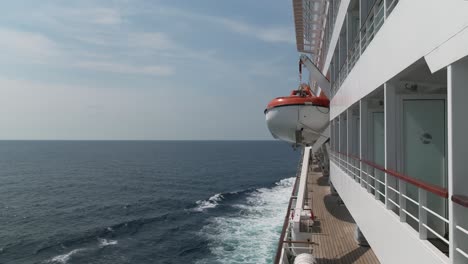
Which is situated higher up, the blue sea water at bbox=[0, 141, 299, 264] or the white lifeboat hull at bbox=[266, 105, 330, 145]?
the white lifeboat hull at bbox=[266, 105, 330, 145]

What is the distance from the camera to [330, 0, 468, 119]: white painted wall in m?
2.90

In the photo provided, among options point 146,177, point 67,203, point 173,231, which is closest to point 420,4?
point 173,231

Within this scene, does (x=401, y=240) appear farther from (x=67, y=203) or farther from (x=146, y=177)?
(x=146, y=177)

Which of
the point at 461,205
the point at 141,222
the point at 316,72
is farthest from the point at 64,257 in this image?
the point at 461,205

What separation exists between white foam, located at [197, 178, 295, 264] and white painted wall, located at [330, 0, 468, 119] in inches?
519

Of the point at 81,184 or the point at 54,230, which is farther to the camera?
the point at 81,184

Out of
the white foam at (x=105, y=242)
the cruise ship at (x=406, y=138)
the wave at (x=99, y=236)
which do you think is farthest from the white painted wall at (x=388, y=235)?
the wave at (x=99, y=236)

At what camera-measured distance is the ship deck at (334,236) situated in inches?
364

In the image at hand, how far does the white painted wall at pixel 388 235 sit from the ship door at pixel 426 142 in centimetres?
69

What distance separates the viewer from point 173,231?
2562 cm

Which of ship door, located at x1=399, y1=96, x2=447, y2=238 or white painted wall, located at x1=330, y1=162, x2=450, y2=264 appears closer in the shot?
white painted wall, located at x1=330, y1=162, x2=450, y2=264

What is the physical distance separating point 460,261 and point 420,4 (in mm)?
2493

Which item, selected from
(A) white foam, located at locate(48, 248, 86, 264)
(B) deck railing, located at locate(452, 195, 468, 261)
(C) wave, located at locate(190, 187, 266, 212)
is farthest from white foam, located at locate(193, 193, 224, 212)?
(B) deck railing, located at locate(452, 195, 468, 261)

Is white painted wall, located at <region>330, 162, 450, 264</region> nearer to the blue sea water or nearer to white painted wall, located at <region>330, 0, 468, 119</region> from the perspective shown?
white painted wall, located at <region>330, 0, 468, 119</region>
